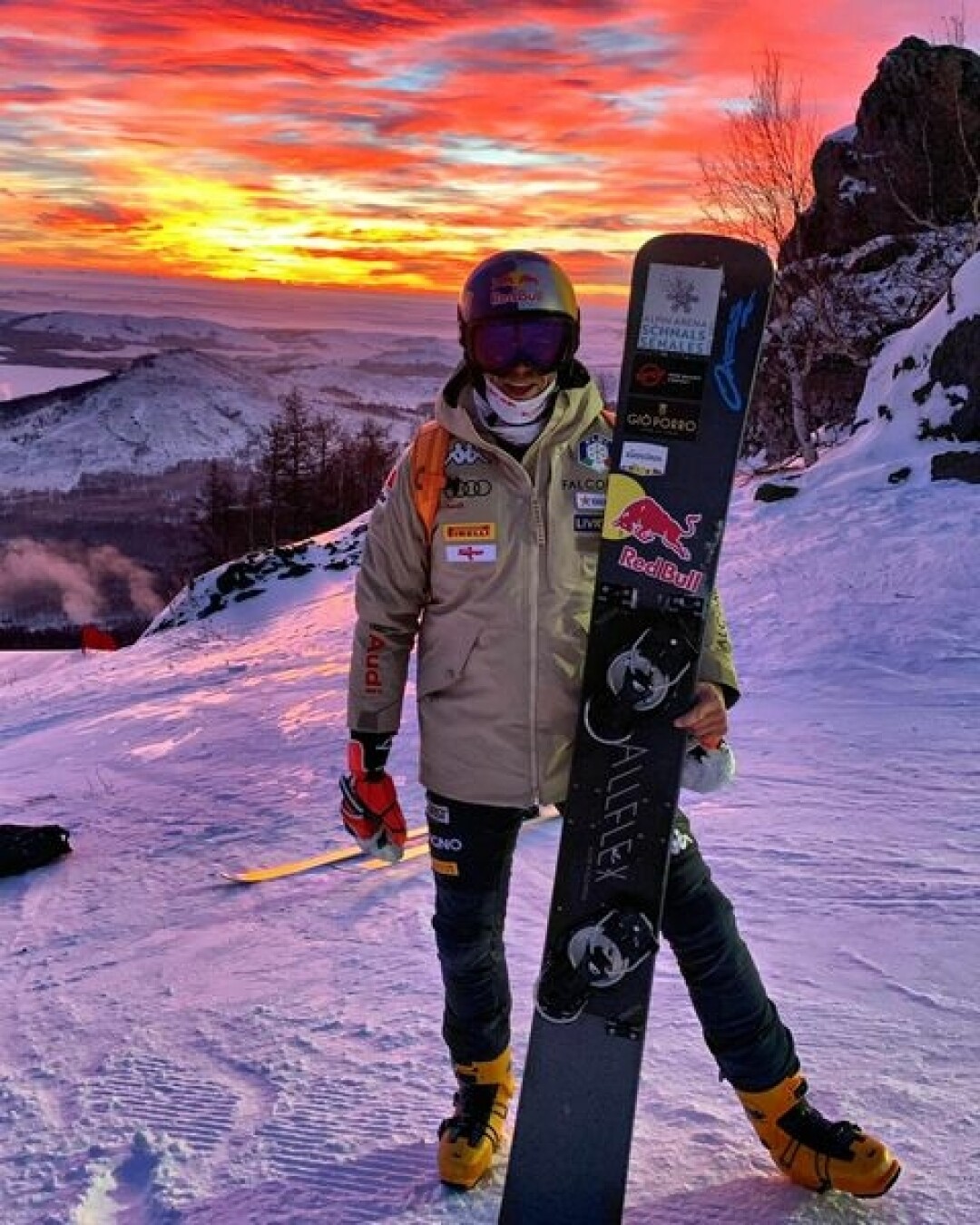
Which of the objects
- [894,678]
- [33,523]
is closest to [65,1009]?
[894,678]

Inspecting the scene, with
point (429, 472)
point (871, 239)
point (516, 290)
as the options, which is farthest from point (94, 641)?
point (871, 239)

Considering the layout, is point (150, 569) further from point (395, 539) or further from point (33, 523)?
point (395, 539)

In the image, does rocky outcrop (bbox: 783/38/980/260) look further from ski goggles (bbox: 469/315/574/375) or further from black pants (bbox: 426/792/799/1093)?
black pants (bbox: 426/792/799/1093)

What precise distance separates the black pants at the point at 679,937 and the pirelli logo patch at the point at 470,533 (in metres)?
0.60

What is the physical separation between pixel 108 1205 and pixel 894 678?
6471mm

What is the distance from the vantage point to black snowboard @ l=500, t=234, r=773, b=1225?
240cm

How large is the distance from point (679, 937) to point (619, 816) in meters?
0.32

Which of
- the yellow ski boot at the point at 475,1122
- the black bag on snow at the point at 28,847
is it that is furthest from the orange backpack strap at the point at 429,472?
the black bag on snow at the point at 28,847

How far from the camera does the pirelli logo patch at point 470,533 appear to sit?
240cm

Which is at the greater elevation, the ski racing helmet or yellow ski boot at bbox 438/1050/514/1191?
the ski racing helmet

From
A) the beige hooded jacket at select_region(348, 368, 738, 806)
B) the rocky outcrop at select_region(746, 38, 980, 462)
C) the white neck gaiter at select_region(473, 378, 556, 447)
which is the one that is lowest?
the beige hooded jacket at select_region(348, 368, 738, 806)

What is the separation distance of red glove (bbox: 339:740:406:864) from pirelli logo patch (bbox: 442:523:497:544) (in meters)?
0.58

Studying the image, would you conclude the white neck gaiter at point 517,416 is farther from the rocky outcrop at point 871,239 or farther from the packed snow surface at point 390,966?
the rocky outcrop at point 871,239

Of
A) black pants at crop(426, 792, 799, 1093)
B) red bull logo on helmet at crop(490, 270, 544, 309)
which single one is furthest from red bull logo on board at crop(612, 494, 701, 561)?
black pants at crop(426, 792, 799, 1093)
